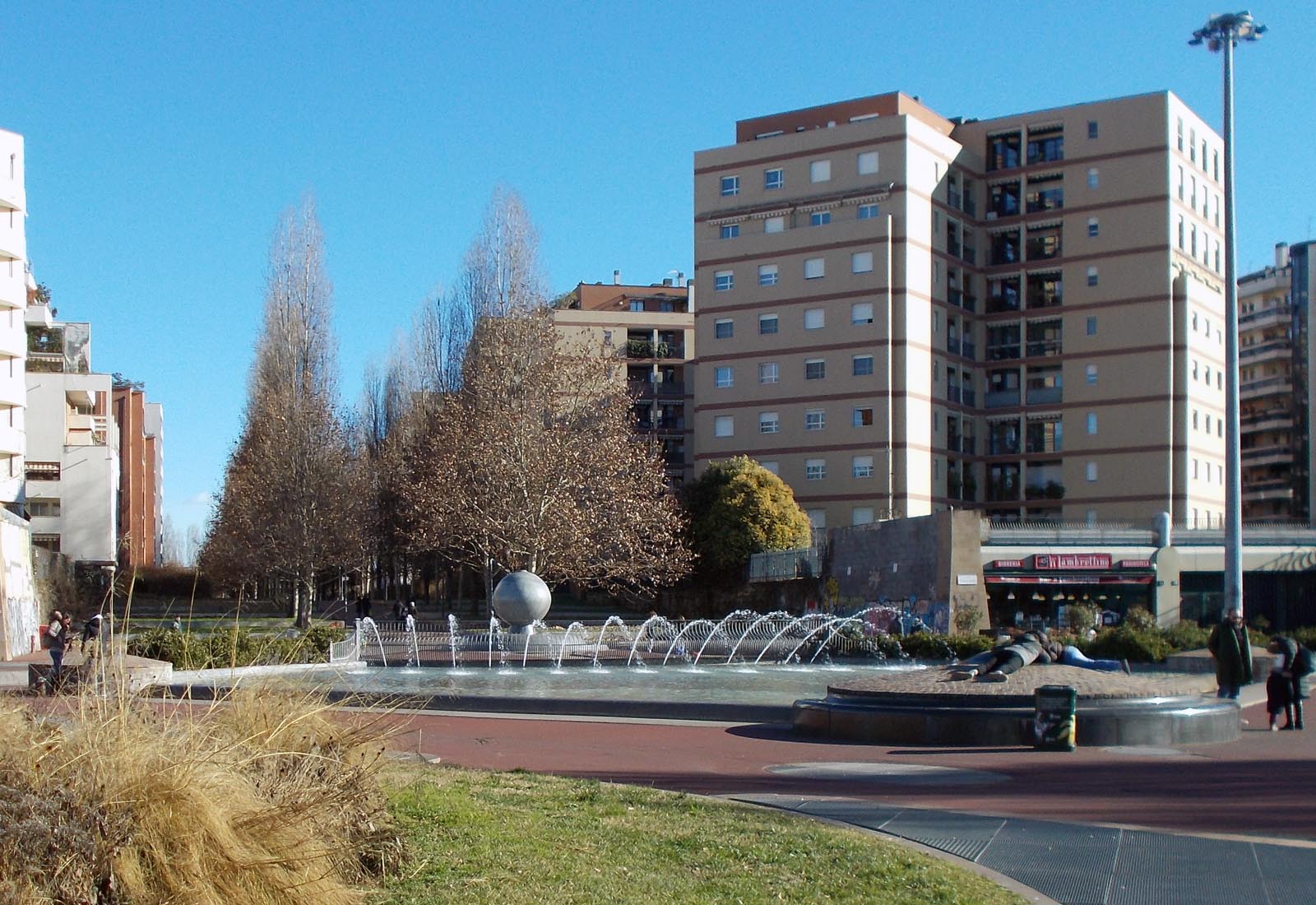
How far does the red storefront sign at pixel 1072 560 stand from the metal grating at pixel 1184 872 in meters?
39.7

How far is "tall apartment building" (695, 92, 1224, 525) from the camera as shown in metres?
65.4

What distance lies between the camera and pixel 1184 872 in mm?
8648

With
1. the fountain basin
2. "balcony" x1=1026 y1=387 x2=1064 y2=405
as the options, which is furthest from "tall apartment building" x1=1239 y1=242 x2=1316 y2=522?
the fountain basin

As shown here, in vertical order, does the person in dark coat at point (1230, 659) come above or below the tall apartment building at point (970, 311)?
below

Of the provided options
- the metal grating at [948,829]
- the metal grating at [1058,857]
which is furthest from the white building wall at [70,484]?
the metal grating at [1058,857]

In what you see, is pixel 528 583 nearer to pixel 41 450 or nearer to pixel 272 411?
pixel 272 411

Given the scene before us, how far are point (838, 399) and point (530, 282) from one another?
53.6 feet

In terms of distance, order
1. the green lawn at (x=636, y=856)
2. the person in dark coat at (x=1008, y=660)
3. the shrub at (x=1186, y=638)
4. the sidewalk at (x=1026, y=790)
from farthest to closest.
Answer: the shrub at (x=1186, y=638)
the person in dark coat at (x=1008, y=660)
the sidewalk at (x=1026, y=790)
the green lawn at (x=636, y=856)

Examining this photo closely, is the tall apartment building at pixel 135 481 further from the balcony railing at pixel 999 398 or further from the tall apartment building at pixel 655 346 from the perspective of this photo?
the balcony railing at pixel 999 398

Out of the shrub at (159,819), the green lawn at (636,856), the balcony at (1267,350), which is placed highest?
the balcony at (1267,350)

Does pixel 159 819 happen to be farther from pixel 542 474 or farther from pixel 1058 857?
pixel 542 474

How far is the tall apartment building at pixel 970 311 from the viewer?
214ft

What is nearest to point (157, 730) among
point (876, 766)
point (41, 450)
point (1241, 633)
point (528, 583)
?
point (876, 766)

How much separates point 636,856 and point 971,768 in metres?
6.82
